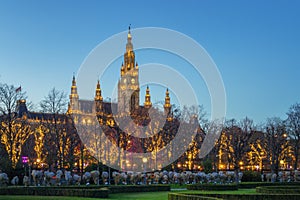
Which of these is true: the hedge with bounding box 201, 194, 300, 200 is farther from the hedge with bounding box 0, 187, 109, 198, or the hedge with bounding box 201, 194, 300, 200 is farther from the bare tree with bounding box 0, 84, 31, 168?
the bare tree with bounding box 0, 84, 31, 168

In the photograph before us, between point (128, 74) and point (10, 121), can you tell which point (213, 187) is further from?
point (128, 74)

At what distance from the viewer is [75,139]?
175ft

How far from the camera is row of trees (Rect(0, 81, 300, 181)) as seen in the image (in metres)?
49.2

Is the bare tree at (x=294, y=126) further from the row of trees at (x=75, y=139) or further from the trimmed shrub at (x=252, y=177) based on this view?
the trimmed shrub at (x=252, y=177)

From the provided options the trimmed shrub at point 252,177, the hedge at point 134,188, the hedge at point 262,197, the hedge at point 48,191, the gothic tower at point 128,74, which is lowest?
the trimmed shrub at point 252,177

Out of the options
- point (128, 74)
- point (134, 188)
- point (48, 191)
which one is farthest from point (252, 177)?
point (128, 74)

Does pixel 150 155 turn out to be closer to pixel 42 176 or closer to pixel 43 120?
pixel 43 120

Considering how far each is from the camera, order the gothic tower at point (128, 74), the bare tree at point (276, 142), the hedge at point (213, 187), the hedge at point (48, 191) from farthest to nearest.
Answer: the gothic tower at point (128, 74) < the bare tree at point (276, 142) < the hedge at point (213, 187) < the hedge at point (48, 191)

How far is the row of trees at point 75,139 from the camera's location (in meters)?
49.2

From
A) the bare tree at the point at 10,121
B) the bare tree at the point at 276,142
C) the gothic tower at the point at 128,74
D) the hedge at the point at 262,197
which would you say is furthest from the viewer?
the gothic tower at the point at 128,74

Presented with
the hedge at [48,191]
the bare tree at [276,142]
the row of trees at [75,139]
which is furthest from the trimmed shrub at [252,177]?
the hedge at [48,191]

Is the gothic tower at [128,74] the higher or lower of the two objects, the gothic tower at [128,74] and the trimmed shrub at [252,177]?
the higher

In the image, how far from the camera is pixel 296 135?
221 ft

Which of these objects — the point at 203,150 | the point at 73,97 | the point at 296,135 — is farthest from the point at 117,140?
the point at 73,97
